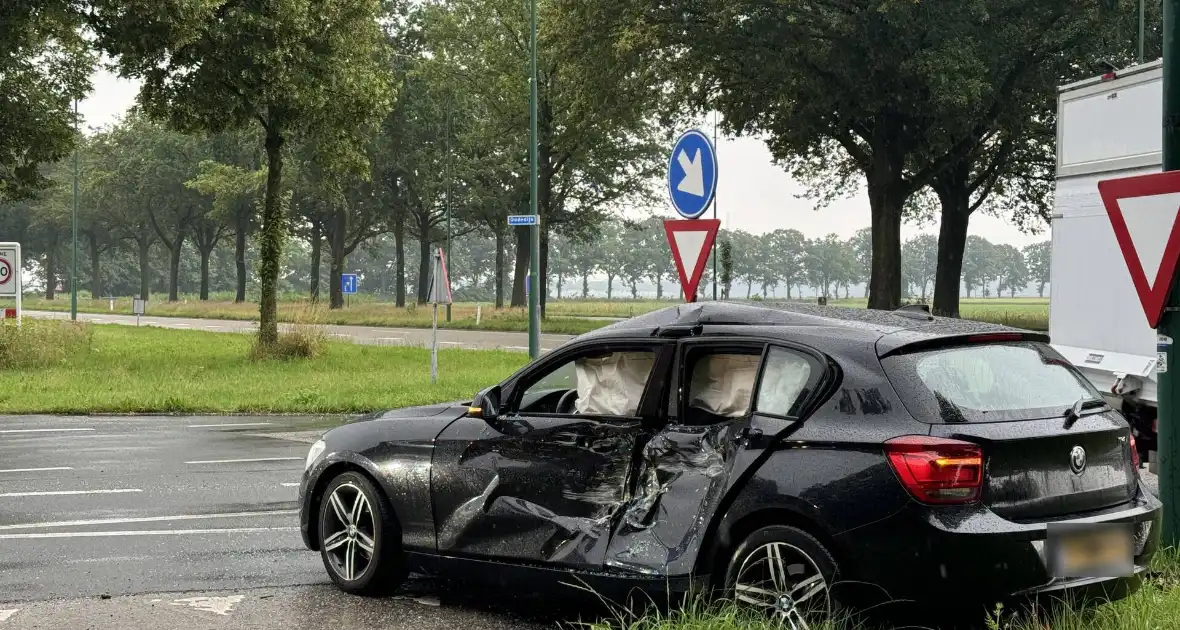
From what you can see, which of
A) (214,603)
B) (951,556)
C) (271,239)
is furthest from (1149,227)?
(271,239)

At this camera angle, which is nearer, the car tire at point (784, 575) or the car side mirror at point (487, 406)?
the car tire at point (784, 575)

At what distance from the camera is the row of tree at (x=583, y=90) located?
24.6 m

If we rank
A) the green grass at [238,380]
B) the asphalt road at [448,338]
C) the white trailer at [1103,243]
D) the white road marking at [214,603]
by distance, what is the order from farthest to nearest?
the asphalt road at [448,338] → the green grass at [238,380] → the white trailer at [1103,243] → the white road marking at [214,603]

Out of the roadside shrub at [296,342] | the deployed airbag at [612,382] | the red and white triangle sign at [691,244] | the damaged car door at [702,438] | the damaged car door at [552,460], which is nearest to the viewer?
the damaged car door at [702,438]

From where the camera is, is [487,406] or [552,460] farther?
[487,406]

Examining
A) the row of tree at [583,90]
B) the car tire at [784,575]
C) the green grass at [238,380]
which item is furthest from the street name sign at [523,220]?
the car tire at [784,575]

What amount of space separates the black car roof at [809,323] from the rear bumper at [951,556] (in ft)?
2.35

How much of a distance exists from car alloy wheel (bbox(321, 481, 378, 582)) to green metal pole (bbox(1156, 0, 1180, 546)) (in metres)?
3.94

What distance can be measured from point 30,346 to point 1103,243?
68.8 ft

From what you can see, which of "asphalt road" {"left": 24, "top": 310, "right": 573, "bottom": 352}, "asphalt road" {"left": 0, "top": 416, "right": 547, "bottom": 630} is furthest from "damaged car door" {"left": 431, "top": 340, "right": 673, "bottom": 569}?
"asphalt road" {"left": 24, "top": 310, "right": 573, "bottom": 352}

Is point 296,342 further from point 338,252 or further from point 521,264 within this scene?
point 338,252

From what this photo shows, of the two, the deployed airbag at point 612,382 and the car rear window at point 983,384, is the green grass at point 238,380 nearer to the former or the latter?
the deployed airbag at point 612,382

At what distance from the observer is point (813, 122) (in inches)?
1404

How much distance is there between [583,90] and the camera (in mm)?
37469
